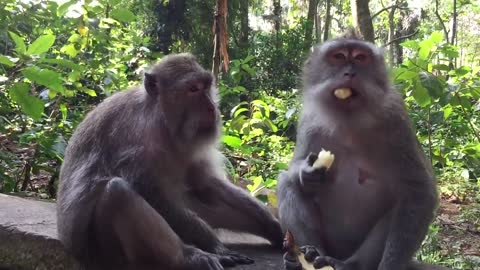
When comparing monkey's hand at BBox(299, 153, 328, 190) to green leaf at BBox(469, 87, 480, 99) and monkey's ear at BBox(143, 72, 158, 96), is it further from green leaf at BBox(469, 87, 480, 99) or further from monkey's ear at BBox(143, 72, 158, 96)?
green leaf at BBox(469, 87, 480, 99)

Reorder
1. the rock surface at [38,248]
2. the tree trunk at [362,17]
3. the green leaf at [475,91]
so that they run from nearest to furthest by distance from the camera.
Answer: the rock surface at [38,248] < the green leaf at [475,91] < the tree trunk at [362,17]

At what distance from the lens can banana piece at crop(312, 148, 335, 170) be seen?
3.35 metres

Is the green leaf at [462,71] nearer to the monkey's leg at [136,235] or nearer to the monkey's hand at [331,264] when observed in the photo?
the monkey's hand at [331,264]

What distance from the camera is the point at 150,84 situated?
12.1 ft

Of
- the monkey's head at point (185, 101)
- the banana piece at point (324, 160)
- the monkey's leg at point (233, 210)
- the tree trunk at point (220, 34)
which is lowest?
the monkey's leg at point (233, 210)

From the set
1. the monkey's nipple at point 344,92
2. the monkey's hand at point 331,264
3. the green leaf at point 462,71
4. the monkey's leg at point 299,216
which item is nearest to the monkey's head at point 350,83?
the monkey's nipple at point 344,92

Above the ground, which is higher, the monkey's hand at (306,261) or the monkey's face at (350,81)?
the monkey's face at (350,81)

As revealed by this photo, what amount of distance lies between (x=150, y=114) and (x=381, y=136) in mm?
1437

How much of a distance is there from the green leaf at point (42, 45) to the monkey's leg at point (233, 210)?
1.68 m

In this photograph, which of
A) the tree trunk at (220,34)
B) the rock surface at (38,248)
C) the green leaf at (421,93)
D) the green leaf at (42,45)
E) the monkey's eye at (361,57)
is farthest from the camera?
the tree trunk at (220,34)

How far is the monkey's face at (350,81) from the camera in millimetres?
3354

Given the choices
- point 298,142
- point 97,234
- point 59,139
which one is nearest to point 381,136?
point 298,142

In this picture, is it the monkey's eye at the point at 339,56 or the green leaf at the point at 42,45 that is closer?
the monkey's eye at the point at 339,56

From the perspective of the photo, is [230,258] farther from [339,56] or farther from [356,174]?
[339,56]
